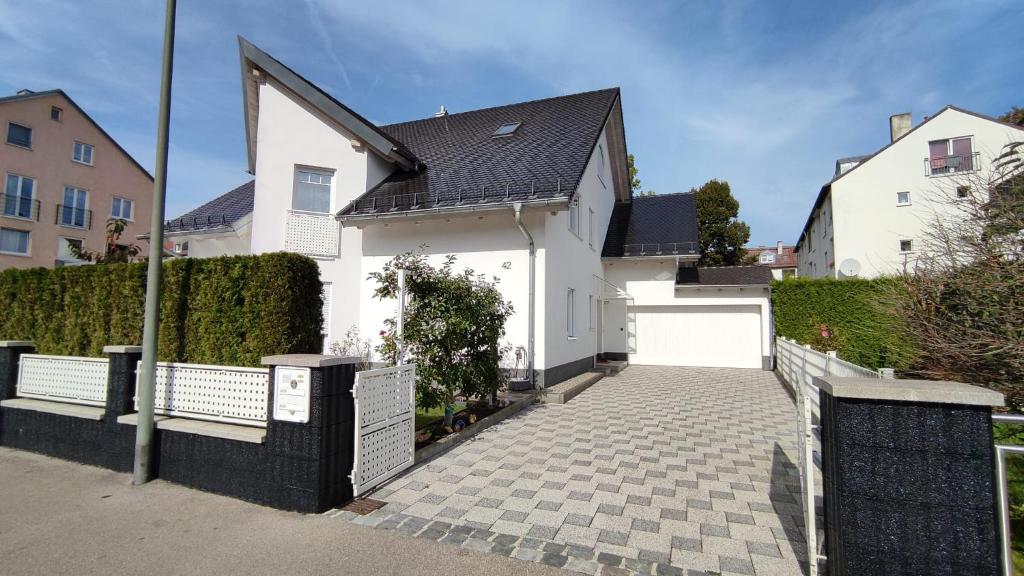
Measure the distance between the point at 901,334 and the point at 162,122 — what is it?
900cm

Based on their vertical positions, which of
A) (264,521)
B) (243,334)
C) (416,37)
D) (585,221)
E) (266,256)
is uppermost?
(416,37)

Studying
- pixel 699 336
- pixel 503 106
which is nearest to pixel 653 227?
pixel 699 336

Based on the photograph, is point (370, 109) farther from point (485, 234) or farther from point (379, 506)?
point (379, 506)

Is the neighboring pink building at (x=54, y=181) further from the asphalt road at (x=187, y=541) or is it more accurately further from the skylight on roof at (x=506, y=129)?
the asphalt road at (x=187, y=541)

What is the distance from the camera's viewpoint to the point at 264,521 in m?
3.86

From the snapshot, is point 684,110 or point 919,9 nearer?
point 919,9

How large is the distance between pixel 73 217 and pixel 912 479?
33.7 m

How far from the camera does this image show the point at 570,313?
1212 cm

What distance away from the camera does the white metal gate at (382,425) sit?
4.32 m

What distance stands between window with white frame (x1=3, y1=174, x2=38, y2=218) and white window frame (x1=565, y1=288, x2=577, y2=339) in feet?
89.8

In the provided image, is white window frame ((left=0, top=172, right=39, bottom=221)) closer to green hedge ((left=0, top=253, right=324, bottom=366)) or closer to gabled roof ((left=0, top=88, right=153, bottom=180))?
gabled roof ((left=0, top=88, right=153, bottom=180))

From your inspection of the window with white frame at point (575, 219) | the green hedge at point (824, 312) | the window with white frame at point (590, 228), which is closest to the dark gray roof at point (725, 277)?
the green hedge at point (824, 312)

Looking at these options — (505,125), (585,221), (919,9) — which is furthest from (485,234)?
(919,9)

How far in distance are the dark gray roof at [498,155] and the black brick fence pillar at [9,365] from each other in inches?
246
